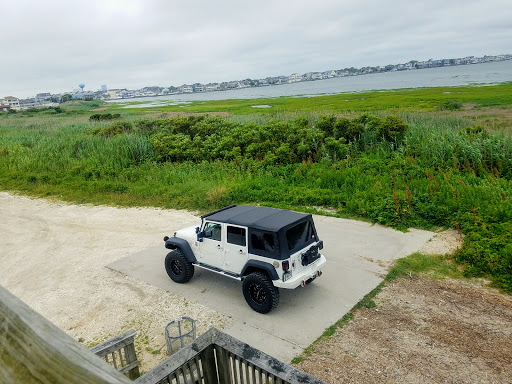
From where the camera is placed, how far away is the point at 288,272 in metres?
6.91

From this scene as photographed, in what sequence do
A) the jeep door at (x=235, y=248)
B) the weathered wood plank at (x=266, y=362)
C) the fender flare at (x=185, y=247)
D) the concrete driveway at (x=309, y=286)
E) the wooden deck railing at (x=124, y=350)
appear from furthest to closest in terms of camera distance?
the fender flare at (x=185, y=247) < the jeep door at (x=235, y=248) < the concrete driveway at (x=309, y=286) < the wooden deck railing at (x=124, y=350) < the weathered wood plank at (x=266, y=362)

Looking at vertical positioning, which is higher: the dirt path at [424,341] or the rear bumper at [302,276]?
the rear bumper at [302,276]

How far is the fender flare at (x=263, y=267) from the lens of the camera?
22.5 feet

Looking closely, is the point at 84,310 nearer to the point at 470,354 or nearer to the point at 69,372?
the point at 470,354

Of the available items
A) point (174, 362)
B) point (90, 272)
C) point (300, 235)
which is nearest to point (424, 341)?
point (300, 235)

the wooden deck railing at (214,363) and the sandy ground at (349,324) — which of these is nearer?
the wooden deck railing at (214,363)

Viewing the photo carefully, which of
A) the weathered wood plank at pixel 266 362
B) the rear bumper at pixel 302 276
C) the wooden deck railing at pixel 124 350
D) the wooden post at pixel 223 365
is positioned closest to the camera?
the weathered wood plank at pixel 266 362

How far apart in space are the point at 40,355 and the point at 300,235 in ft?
21.3

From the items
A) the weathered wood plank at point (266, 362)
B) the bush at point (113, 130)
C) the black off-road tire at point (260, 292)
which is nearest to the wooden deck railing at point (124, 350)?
the black off-road tire at point (260, 292)

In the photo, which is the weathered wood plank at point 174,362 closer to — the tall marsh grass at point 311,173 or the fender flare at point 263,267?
the fender flare at point 263,267

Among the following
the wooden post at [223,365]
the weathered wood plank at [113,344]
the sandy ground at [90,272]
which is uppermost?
the wooden post at [223,365]

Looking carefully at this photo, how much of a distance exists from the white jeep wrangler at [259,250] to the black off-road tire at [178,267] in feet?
0.08

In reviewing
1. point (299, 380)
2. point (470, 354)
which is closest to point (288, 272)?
point (470, 354)

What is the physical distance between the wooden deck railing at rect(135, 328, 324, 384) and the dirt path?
9.34 feet
